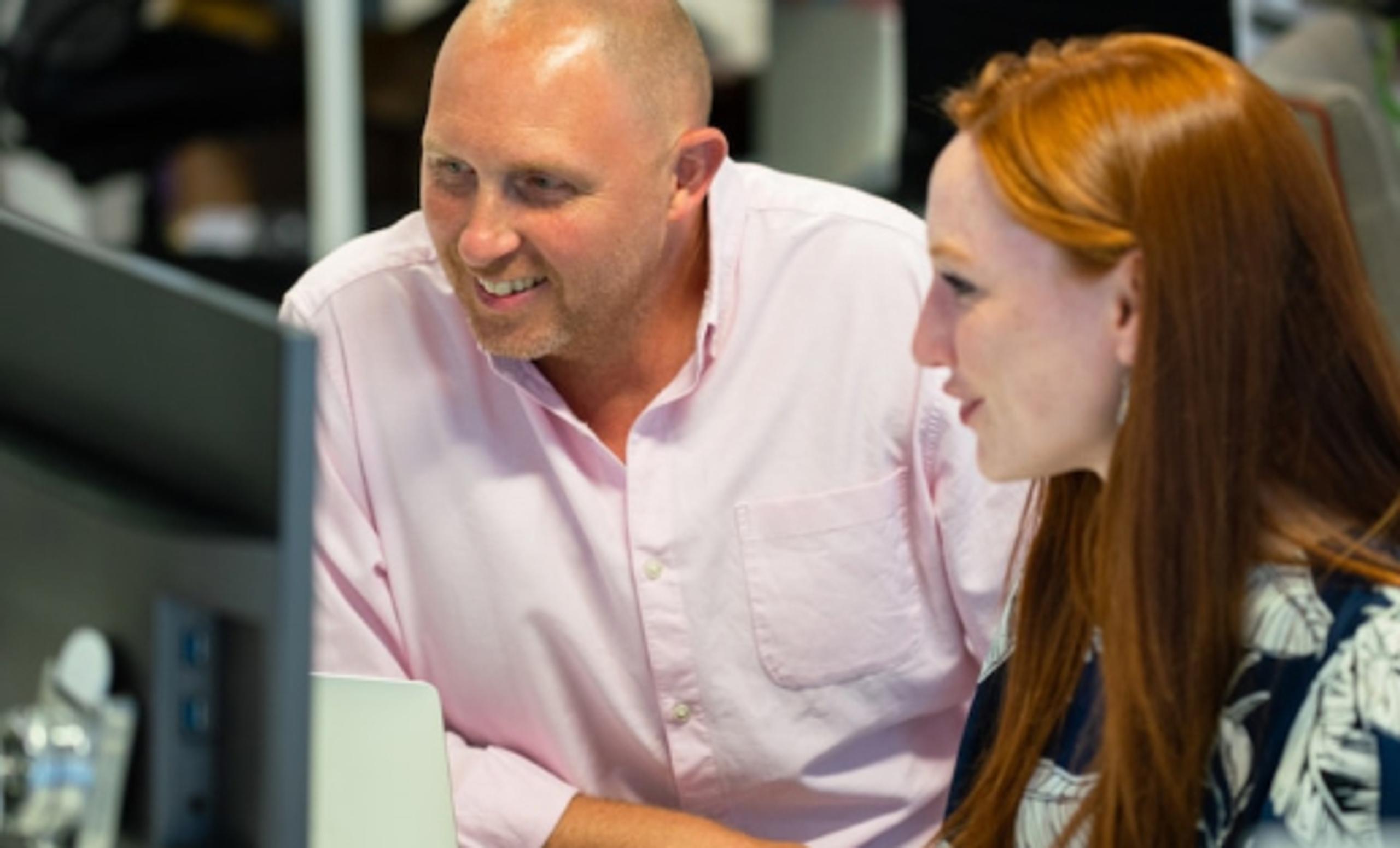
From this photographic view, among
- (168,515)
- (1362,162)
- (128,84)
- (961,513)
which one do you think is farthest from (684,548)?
(128,84)

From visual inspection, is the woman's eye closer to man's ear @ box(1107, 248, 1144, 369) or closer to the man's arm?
man's ear @ box(1107, 248, 1144, 369)

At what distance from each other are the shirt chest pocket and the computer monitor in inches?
28.1

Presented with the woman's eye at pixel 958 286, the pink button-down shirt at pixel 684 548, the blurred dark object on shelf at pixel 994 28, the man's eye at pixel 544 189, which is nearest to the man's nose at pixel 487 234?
the man's eye at pixel 544 189

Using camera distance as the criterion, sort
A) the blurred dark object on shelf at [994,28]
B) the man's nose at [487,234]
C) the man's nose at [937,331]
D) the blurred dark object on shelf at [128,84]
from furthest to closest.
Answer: the blurred dark object on shelf at [128,84] → the blurred dark object on shelf at [994,28] → the man's nose at [487,234] → the man's nose at [937,331]

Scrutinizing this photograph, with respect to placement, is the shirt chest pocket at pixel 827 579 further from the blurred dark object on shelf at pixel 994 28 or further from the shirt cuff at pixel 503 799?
the blurred dark object on shelf at pixel 994 28

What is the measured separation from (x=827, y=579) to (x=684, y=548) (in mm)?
109

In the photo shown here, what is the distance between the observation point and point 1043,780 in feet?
4.47

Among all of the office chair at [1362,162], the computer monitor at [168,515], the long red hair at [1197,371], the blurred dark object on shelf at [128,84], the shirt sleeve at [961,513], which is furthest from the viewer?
the blurred dark object on shelf at [128,84]

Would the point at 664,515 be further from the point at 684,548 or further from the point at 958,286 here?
the point at 958,286

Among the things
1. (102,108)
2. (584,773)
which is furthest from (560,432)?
(102,108)

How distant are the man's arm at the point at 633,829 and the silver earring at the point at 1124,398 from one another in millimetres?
443

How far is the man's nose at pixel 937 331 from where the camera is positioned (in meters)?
1.31

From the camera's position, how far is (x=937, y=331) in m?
1.32

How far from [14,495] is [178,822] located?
0.18 meters
